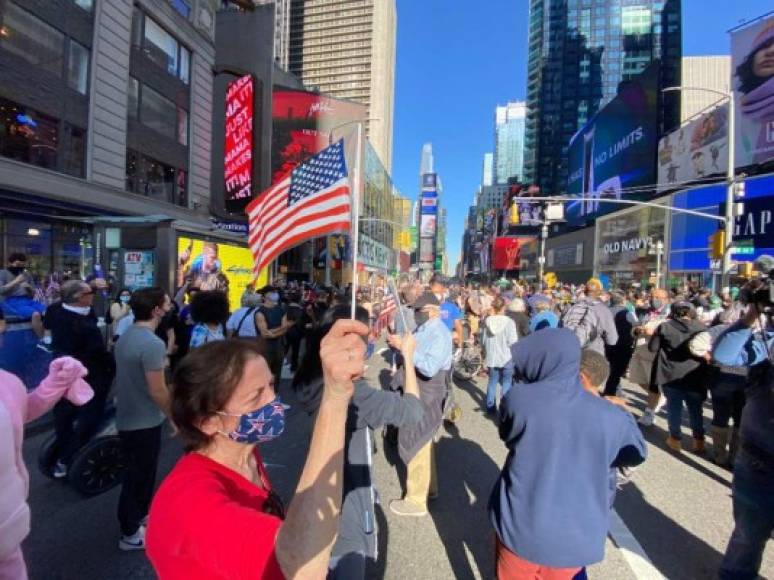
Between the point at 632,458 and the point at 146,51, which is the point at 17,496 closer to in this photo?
the point at 632,458

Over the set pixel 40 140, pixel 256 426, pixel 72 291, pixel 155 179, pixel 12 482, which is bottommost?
pixel 12 482

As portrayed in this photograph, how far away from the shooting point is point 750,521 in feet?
8.36

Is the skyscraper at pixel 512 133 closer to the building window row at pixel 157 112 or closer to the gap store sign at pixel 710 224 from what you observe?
the gap store sign at pixel 710 224

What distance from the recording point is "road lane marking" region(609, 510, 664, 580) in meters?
3.26

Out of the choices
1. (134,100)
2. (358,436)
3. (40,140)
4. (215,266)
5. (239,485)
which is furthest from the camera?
(134,100)

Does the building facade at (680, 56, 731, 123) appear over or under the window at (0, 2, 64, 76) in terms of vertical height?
over

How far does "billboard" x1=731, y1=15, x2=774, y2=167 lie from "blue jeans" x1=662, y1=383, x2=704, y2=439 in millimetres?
28790

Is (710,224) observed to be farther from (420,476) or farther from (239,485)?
(239,485)

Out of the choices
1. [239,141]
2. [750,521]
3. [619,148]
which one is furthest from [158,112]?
[619,148]

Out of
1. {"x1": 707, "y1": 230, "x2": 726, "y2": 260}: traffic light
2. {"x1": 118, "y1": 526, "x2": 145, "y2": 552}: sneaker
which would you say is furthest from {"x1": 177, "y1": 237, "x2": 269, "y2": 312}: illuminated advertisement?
{"x1": 707, "y1": 230, "x2": 726, "y2": 260}: traffic light

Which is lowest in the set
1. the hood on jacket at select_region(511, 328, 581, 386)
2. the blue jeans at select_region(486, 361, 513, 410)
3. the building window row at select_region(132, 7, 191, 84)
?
the blue jeans at select_region(486, 361, 513, 410)

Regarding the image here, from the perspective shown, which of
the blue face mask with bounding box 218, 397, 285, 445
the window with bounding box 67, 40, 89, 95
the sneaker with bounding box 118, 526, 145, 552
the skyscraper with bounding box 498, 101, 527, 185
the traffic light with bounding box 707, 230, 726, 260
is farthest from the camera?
Result: the skyscraper with bounding box 498, 101, 527, 185

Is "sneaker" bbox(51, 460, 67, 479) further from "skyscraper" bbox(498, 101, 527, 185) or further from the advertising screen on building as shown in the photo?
"skyscraper" bbox(498, 101, 527, 185)

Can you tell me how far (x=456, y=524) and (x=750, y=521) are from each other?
2.08 m
